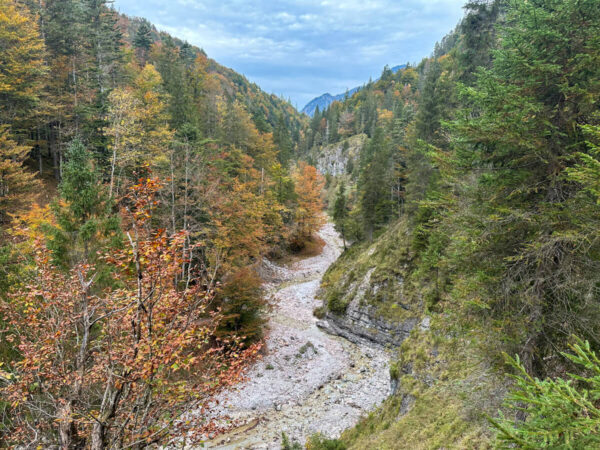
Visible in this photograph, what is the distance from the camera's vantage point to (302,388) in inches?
615

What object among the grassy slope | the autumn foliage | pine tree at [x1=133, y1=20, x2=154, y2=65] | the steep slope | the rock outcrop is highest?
the steep slope

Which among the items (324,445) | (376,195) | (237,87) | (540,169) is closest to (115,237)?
(324,445)

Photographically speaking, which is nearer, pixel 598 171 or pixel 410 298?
pixel 598 171

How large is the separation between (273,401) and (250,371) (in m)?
2.75

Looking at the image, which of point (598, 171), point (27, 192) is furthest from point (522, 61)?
point (27, 192)

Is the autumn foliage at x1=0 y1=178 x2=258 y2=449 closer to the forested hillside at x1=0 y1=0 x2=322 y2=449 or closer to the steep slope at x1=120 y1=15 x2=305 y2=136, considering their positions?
the forested hillside at x1=0 y1=0 x2=322 y2=449

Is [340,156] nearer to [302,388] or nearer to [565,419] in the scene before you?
[302,388]

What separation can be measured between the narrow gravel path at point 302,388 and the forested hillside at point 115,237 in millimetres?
2435

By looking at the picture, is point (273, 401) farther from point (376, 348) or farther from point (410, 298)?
point (410, 298)

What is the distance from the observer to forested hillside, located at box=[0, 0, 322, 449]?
4.56m

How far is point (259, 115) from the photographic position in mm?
51938

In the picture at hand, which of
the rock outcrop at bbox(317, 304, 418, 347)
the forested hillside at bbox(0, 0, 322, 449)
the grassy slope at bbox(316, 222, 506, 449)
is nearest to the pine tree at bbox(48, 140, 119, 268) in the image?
the forested hillside at bbox(0, 0, 322, 449)

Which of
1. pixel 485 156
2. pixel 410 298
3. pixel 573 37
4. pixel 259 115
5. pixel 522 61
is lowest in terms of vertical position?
pixel 410 298

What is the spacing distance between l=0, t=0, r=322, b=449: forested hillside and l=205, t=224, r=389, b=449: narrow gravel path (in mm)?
2435
